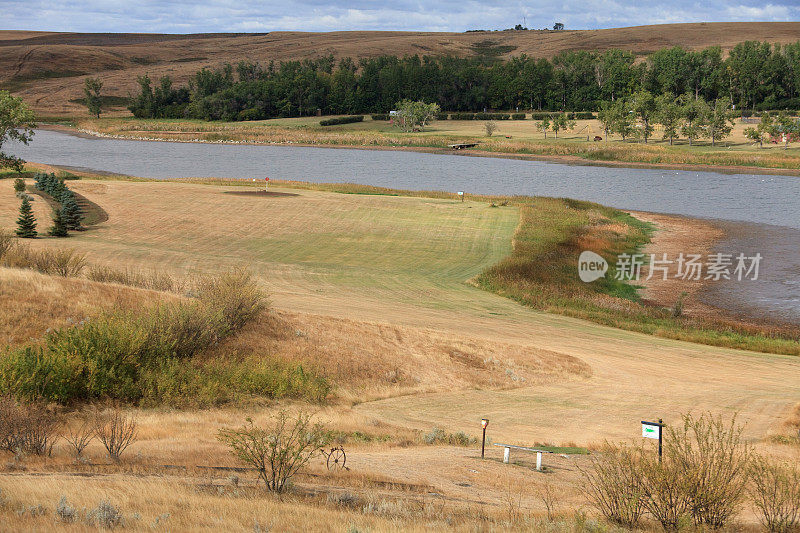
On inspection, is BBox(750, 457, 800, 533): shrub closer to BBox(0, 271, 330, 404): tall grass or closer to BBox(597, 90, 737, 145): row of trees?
BBox(0, 271, 330, 404): tall grass

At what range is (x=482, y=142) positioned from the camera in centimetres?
12544

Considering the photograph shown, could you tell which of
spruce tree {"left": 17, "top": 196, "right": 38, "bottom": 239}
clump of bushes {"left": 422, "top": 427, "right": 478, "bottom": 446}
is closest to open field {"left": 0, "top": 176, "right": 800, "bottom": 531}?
clump of bushes {"left": 422, "top": 427, "right": 478, "bottom": 446}

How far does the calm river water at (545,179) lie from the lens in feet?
152

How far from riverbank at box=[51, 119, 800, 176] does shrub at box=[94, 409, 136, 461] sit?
8892 centimetres

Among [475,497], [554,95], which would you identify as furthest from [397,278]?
[554,95]

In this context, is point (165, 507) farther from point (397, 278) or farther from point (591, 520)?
point (397, 278)

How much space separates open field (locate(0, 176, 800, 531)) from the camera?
11.7 meters

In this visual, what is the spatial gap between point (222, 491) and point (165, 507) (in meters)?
1.34

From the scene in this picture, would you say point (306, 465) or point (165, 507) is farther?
point (306, 465)

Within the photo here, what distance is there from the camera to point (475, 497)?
13227 millimetres

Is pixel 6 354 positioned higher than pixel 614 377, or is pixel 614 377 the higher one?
pixel 6 354

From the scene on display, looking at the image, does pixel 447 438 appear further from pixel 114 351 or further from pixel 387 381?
pixel 114 351

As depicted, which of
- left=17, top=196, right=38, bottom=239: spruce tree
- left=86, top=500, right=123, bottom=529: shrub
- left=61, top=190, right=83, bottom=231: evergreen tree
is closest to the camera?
left=86, top=500, right=123, bottom=529: shrub

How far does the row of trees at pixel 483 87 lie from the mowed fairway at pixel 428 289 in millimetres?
116126
